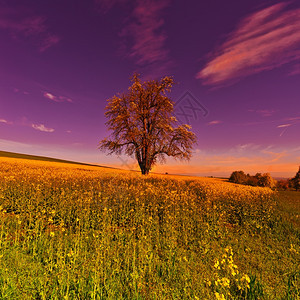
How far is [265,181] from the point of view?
3606cm

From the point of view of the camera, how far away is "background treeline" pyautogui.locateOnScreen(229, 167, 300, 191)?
3588 centimetres

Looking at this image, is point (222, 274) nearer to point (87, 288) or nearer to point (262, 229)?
point (87, 288)

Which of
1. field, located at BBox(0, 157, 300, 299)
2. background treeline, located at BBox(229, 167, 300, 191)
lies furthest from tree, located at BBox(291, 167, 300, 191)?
field, located at BBox(0, 157, 300, 299)

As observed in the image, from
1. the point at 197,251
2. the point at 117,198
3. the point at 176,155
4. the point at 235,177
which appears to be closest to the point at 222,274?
the point at 197,251

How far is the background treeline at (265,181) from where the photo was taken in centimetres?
3588

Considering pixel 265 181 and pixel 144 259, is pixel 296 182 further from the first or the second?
pixel 144 259

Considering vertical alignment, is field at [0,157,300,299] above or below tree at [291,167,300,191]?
below

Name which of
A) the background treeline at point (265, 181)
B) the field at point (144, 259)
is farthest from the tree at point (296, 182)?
the field at point (144, 259)

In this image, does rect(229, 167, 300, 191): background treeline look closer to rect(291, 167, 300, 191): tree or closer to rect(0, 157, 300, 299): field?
rect(291, 167, 300, 191): tree

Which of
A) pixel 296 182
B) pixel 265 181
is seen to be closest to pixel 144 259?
pixel 265 181

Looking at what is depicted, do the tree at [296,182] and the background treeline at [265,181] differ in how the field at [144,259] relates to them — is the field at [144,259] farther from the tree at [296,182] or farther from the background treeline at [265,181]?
the tree at [296,182]

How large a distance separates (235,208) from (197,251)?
18.4 ft

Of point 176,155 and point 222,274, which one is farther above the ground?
point 176,155

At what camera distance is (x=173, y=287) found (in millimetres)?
3848
